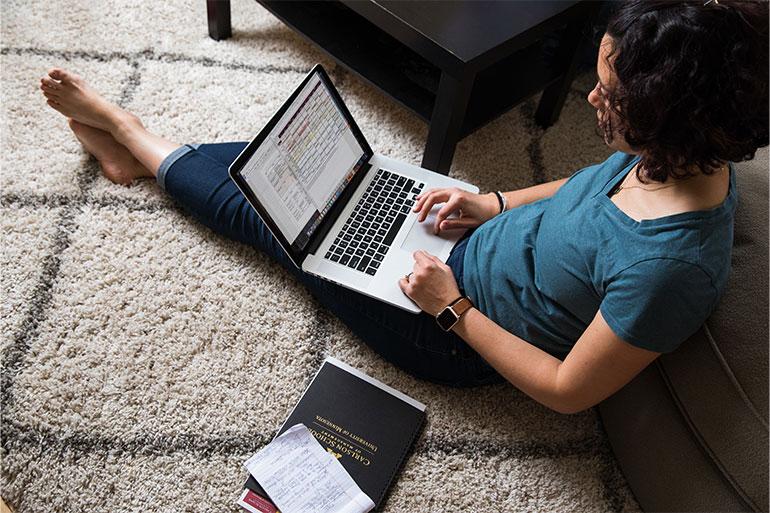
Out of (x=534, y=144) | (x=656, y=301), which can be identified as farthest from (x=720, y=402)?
(x=534, y=144)

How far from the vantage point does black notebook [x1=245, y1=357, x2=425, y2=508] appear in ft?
3.84

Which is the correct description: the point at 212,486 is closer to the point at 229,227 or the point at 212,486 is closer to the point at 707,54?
the point at 229,227

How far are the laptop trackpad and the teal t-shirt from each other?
0.08 metres

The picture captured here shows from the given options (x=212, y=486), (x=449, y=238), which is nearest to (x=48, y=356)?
(x=212, y=486)

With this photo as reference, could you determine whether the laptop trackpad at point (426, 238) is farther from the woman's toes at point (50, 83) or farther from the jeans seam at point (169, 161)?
the woman's toes at point (50, 83)

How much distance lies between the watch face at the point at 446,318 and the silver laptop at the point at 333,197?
60mm

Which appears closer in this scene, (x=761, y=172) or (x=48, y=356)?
(x=761, y=172)

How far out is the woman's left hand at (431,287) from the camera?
44.4 inches

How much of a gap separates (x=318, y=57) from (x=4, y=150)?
0.87 m

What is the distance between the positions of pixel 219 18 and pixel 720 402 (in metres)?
1.57

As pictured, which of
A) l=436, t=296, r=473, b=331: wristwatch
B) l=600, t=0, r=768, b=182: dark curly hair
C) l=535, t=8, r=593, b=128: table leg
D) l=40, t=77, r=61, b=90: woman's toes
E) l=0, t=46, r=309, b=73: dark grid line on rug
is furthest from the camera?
l=0, t=46, r=309, b=73: dark grid line on rug

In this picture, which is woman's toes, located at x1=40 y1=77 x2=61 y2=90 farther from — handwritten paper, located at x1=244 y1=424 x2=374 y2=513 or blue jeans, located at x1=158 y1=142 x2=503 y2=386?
handwritten paper, located at x1=244 y1=424 x2=374 y2=513

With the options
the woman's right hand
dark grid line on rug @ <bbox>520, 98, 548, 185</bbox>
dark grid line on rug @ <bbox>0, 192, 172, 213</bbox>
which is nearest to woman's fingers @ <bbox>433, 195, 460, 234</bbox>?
the woman's right hand

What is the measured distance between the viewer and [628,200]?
35.5 inches
